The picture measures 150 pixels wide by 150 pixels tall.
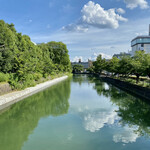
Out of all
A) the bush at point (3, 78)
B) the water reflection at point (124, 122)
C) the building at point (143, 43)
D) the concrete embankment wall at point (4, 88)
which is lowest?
the water reflection at point (124, 122)

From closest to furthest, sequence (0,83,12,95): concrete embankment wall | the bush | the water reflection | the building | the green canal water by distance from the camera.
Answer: the green canal water < the water reflection < (0,83,12,95): concrete embankment wall < the bush < the building

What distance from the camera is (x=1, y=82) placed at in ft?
48.2

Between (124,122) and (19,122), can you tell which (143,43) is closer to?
(124,122)

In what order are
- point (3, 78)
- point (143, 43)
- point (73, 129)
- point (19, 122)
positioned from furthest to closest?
point (143, 43), point (3, 78), point (19, 122), point (73, 129)

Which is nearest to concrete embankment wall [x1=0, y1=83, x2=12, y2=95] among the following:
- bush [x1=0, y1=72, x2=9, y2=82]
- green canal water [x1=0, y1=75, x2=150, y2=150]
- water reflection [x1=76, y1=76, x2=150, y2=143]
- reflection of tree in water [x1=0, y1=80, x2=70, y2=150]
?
bush [x1=0, y1=72, x2=9, y2=82]

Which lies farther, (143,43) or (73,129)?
(143,43)

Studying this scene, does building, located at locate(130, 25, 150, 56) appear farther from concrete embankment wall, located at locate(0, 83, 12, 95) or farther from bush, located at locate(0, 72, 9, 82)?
concrete embankment wall, located at locate(0, 83, 12, 95)

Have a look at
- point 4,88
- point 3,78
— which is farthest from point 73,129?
point 3,78

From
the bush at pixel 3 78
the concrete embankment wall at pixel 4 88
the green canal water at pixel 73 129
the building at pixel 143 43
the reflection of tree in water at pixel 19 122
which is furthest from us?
the building at pixel 143 43

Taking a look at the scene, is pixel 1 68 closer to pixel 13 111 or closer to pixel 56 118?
pixel 13 111

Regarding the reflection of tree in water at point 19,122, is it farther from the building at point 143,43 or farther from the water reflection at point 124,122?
the building at point 143,43

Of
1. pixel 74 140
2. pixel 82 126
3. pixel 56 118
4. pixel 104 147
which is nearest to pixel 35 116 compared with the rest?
pixel 56 118

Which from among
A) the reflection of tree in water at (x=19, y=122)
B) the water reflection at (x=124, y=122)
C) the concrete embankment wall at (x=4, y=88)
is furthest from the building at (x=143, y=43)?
the concrete embankment wall at (x=4, y=88)

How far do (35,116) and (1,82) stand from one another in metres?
6.48
